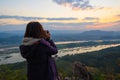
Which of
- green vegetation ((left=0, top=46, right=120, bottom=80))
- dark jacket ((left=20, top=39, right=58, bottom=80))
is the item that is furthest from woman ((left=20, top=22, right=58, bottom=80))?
green vegetation ((left=0, top=46, right=120, bottom=80))

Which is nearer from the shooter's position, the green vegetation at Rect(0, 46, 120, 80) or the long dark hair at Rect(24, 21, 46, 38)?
the long dark hair at Rect(24, 21, 46, 38)

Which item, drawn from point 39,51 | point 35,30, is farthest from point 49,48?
point 35,30

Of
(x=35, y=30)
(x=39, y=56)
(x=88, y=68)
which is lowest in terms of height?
(x=88, y=68)

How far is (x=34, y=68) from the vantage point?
2652 mm

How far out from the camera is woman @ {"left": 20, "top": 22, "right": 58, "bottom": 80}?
257cm

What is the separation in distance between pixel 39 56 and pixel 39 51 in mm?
53

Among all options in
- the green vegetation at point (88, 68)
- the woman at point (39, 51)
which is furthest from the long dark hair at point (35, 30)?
the green vegetation at point (88, 68)

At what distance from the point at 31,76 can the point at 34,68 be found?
0.10 m

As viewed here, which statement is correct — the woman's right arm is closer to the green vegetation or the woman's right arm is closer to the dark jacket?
the dark jacket

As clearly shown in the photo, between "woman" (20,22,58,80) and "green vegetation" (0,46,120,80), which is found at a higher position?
"woman" (20,22,58,80)

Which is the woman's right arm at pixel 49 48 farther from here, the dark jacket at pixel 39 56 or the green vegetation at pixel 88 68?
the green vegetation at pixel 88 68

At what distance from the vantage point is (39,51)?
2582mm

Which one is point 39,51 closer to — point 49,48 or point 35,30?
point 49,48

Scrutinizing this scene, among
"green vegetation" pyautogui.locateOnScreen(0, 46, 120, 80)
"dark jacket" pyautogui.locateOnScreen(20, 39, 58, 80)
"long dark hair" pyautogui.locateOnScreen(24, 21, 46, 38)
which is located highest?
"long dark hair" pyautogui.locateOnScreen(24, 21, 46, 38)
